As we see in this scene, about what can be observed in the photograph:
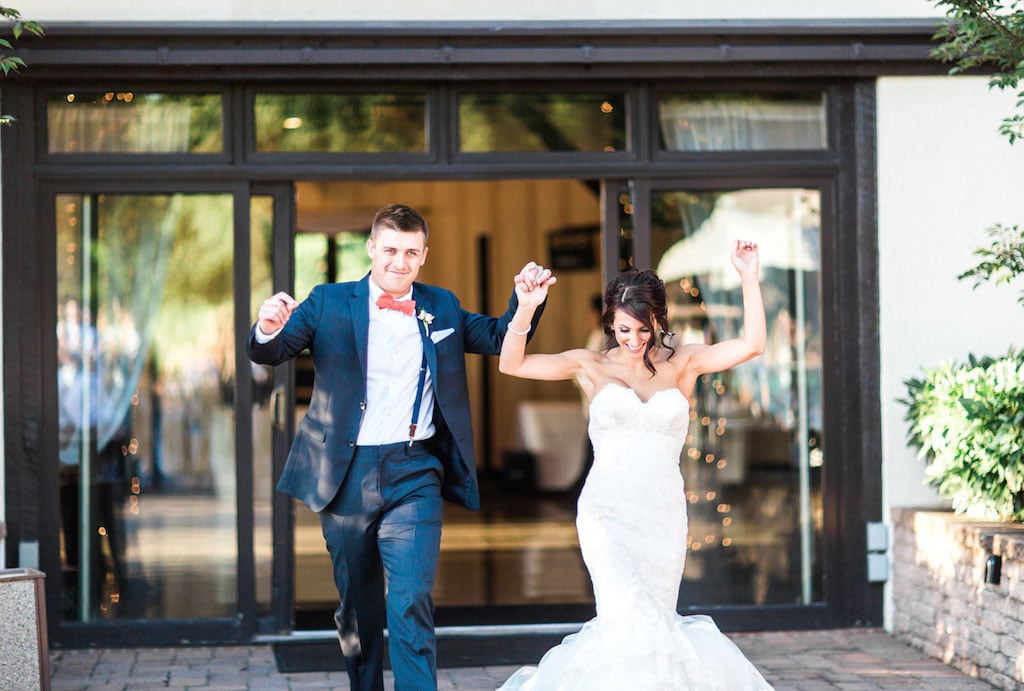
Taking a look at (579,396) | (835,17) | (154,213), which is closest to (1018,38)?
(835,17)

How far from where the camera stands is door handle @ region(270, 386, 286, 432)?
671 cm

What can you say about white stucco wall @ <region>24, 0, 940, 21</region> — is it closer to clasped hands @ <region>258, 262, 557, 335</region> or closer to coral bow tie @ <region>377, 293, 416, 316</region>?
coral bow tie @ <region>377, 293, 416, 316</region>

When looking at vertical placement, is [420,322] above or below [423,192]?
below

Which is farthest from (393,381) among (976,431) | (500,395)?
(500,395)

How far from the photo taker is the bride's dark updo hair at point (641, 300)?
4730 mm

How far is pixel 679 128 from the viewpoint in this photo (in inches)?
273

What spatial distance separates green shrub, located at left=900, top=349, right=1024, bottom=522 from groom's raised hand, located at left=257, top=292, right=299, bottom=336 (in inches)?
120

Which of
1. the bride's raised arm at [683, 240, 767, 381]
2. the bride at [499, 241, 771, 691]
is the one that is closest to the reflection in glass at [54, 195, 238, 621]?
the bride at [499, 241, 771, 691]

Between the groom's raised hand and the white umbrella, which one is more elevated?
the white umbrella

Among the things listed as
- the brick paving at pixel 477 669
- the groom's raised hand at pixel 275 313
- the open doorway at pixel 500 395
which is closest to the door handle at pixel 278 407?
the open doorway at pixel 500 395

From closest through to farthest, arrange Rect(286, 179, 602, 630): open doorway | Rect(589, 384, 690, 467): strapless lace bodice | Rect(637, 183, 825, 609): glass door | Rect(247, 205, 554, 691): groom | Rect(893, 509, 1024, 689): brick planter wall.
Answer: Rect(247, 205, 554, 691): groom
Rect(589, 384, 690, 467): strapless lace bodice
Rect(893, 509, 1024, 689): brick planter wall
Rect(637, 183, 825, 609): glass door
Rect(286, 179, 602, 630): open doorway

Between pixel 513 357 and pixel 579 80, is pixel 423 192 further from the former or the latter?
pixel 513 357

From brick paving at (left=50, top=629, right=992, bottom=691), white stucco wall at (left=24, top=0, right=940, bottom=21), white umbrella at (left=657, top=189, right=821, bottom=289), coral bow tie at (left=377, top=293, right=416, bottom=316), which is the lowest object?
brick paving at (left=50, top=629, right=992, bottom=691)

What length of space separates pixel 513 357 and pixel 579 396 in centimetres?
836
